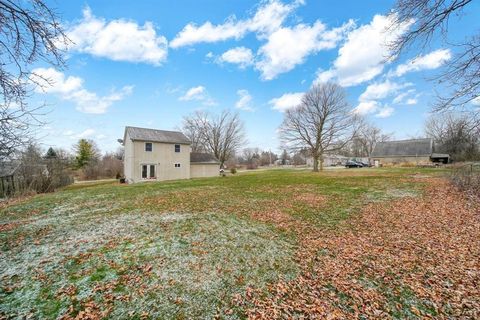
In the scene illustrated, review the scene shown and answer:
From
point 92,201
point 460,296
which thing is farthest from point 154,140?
point 460,296

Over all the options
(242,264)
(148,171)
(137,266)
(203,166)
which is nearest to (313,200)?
(242,264)

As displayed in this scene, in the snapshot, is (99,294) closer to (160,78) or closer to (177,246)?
(177,246)

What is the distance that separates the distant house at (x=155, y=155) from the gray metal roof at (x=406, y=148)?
42.4m

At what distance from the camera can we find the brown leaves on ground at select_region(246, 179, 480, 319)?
10.4ft

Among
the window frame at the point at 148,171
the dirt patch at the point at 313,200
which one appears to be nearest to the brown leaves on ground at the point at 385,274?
the dirt patch at the point at 313,200

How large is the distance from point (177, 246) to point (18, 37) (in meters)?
5.27

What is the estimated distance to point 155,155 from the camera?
24.0 meters

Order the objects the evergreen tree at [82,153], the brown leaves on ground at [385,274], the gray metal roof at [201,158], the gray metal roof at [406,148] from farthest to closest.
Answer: the evergreen tree at [82,153], the gray metal roof at [406,148], the gray metal roof at [201,158], the brown leaves on ground at [385,274]

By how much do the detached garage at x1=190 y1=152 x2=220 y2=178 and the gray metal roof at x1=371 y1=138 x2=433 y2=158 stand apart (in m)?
37.8

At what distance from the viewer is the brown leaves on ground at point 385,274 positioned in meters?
3.17

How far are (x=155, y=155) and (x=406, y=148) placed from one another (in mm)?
48072

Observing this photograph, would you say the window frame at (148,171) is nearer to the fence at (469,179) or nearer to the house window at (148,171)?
Result: the house window at (148,171)

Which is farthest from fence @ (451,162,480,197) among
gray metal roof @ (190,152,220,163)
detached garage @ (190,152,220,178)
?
gray metal roof @ (190,152,220,163)

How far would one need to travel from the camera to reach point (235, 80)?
21.5 m
